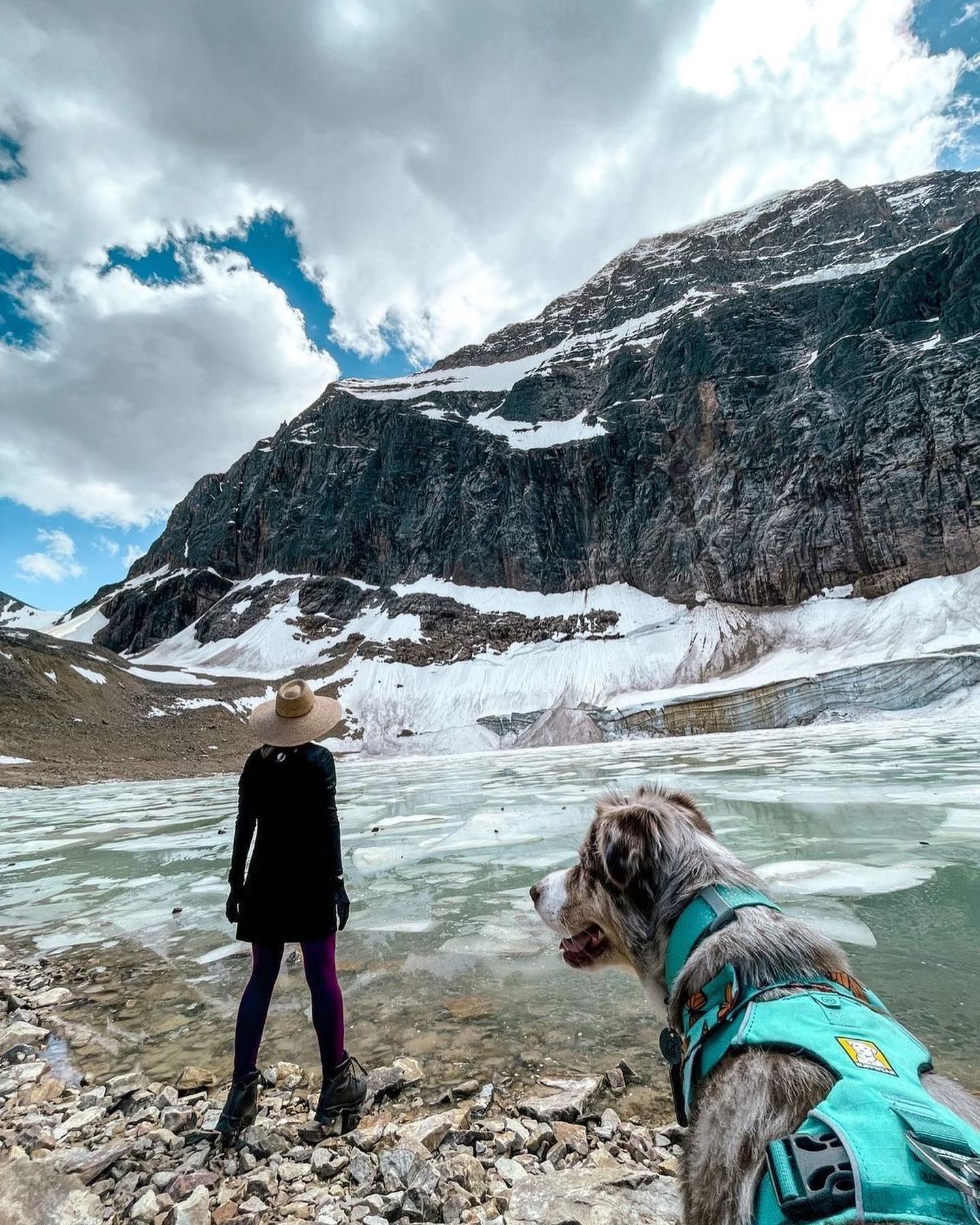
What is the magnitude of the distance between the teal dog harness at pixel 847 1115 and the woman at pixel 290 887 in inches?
72.3

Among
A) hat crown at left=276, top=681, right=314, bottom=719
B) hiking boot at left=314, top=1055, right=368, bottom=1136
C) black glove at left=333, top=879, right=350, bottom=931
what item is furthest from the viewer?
hat crown at left=276, top=681, right=314, bottom=719

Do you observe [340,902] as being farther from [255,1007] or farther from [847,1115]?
[847,1115]

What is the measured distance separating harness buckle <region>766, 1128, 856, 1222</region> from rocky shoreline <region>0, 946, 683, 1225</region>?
128 centimetres

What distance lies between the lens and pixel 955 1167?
3.18 feet

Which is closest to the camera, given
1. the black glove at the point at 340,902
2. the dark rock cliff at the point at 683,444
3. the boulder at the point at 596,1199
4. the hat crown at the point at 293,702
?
the boulder at the point at 596,1199

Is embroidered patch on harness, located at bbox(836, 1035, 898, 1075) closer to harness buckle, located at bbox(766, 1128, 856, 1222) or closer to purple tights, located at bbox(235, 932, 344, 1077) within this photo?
harness buckle, located at bbox(766, 1128, 856, 1222)

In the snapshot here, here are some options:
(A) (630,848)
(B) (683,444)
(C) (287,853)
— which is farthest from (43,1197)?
(B) (683,444)

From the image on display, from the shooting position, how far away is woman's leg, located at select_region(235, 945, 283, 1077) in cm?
275

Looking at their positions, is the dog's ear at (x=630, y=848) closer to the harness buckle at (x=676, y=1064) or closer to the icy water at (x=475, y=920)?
the harness buckle at (x=676, y=1064)

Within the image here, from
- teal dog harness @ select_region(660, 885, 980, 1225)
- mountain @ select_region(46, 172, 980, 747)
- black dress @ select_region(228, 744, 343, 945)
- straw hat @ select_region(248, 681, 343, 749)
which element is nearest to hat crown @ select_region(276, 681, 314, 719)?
straw hat @ select_region(248, 681, 343, 749)

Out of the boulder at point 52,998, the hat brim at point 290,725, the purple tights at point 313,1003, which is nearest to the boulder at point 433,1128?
the purple tights at point 313,1003

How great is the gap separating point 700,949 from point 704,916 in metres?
0.10

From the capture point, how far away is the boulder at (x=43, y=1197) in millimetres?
2104

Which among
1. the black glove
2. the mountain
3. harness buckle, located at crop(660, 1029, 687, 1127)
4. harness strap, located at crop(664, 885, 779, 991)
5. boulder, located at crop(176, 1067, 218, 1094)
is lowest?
boulder, located at crop(176, 1067, 218, 1094)
